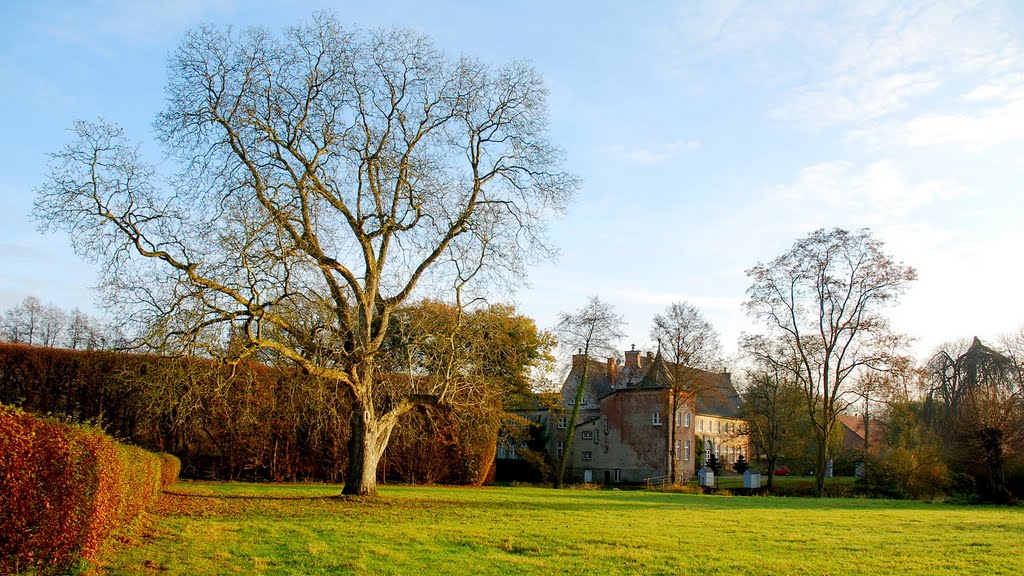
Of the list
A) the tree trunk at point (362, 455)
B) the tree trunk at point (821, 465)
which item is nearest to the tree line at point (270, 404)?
the tree trunk at point (362, 455)

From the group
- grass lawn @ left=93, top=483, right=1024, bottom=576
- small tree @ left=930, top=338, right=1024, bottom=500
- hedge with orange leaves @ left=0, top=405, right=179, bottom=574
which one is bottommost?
grass lawn @ left=93, top=483, right=1024, bottom=576

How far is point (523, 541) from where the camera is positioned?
1211cm

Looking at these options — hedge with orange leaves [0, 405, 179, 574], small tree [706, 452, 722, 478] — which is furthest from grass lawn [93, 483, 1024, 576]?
small tree [706, 452, 722, 478]

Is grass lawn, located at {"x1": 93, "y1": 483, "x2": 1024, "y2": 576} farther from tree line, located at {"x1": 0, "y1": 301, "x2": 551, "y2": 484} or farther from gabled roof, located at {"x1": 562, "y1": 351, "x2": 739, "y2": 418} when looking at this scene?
gabled roof, located at {"x1": 562, "y1": 351, "x2": 739, "y2": 418}

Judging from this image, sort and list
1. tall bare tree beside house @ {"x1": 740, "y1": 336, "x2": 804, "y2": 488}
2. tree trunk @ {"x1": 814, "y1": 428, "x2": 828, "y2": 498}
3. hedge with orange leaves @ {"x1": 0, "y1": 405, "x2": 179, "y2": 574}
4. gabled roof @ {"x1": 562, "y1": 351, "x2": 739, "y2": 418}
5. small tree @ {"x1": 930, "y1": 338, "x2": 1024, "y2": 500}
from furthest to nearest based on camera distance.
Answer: gabled roof @ {"x1": 562, "y1": 351, "x2": 739, "y2": 418} → tall bare tree beside house @ {"x1": 740, "y1": 336, "x2": 804, "y2": 488} → tree trunk @ {"x1": 814, "y1": 428, "x2": 828, "y2": 498} → small tree @ {"x1": 930, "y1": 338, "x2": 1024, "y2": 500} → hedge with orange leaves @ {"x1": 0, "y1": 405, "x2": 179, "y2": 574}

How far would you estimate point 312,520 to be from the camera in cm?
1430

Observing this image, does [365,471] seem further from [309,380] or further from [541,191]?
[541,191]

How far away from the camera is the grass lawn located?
9.65 metres

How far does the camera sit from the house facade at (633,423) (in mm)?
46938

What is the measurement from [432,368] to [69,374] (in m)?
13.2

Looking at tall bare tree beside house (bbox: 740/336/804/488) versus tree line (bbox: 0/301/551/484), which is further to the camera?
tall bare tree beside house (bbox: 740/336/804/488)

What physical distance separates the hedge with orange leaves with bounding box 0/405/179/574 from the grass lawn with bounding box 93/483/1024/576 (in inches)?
36.5

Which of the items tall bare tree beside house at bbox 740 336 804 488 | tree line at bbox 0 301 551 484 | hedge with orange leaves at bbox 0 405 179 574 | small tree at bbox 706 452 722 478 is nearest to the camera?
hedge with orange leaves at bbox 0 405 179 574

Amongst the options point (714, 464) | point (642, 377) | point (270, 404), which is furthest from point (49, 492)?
point (714, 464)
